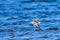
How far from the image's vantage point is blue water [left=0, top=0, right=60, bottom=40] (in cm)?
217

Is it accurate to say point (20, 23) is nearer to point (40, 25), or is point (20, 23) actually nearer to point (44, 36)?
point (40, 25)

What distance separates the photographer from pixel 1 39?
2092 millimetres

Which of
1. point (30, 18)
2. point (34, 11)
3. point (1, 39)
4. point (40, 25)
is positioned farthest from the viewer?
point (34, 11)

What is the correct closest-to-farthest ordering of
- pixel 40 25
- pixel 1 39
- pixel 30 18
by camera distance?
1. pixel 1 39
2. pixel 40 25
3. pixel 30 18

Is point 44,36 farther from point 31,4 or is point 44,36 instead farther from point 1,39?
point 31,4

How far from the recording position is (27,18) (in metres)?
2.60

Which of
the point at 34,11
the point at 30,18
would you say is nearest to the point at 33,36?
the point at 30,18

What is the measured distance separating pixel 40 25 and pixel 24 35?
0.27 metres

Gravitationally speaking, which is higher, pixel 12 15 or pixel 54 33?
pixel 12 15

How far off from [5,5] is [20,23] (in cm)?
50

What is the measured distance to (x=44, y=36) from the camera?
2135 millimetres

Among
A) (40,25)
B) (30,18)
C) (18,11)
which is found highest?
(18,11)

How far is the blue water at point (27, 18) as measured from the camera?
2172 mm

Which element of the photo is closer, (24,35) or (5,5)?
(24,35)
